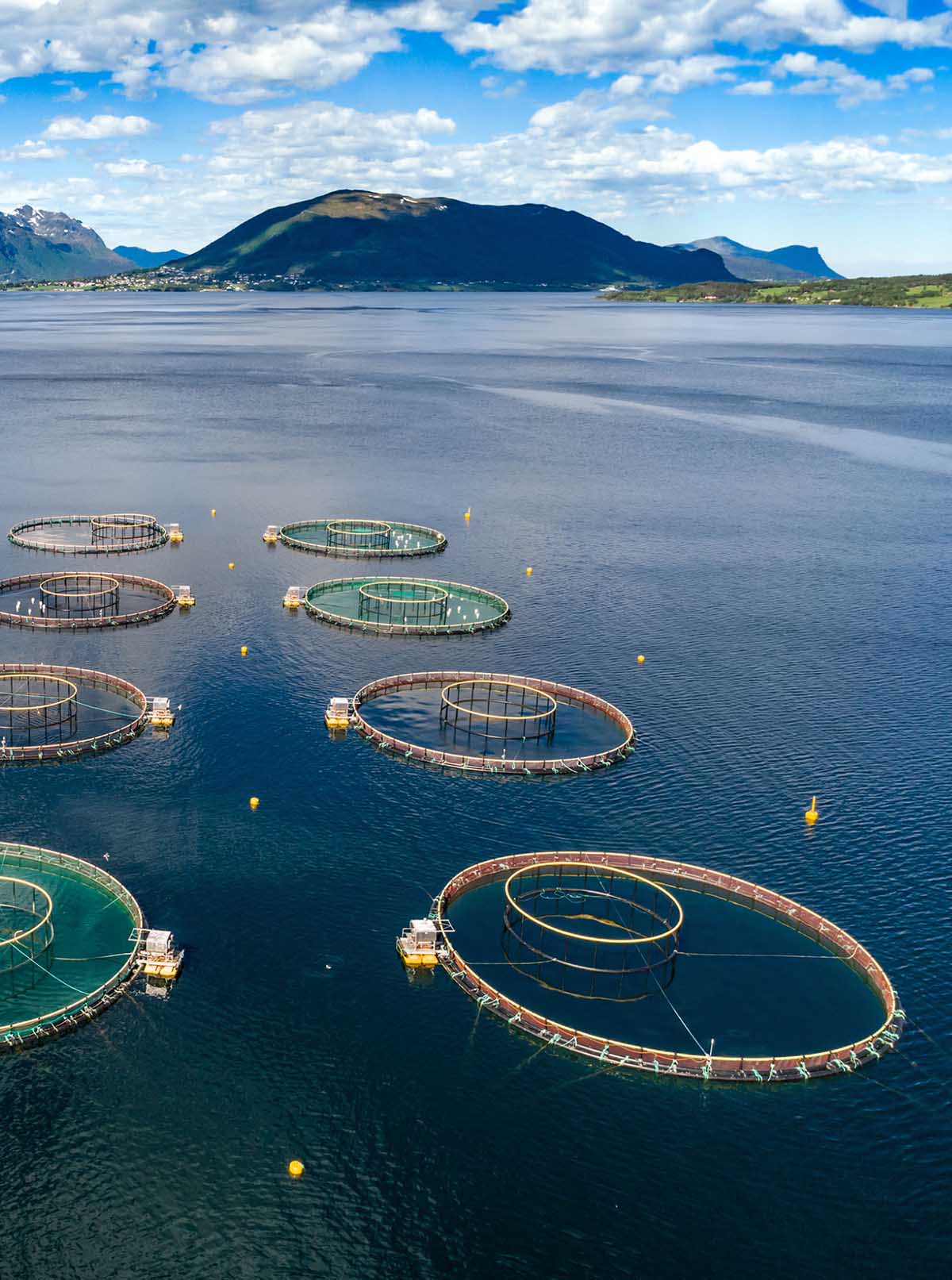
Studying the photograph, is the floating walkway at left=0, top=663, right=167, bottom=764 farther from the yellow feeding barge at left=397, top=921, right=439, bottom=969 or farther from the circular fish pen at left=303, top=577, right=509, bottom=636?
the yellow feeding barge at left=397, top=921, right=439, bottom=969

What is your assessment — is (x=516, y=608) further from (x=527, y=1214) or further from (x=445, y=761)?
(x=527, y=1214)

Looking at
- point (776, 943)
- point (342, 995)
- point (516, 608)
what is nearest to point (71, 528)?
point (516, 608)

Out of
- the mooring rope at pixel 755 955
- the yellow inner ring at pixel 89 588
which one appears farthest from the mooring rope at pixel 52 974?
the yellow inner ring at pixel 89 588

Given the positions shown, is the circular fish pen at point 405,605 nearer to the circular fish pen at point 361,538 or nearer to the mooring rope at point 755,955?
the circular fish pen at point 361,538

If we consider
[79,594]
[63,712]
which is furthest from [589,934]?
[79,594]

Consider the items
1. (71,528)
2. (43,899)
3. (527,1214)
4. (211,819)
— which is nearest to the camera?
(527,1214)

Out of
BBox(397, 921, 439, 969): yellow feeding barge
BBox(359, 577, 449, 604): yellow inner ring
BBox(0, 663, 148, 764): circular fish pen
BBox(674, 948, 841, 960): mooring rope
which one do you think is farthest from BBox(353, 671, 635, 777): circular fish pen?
BBox(397, 921, 439, 969): yellow feeding barge
